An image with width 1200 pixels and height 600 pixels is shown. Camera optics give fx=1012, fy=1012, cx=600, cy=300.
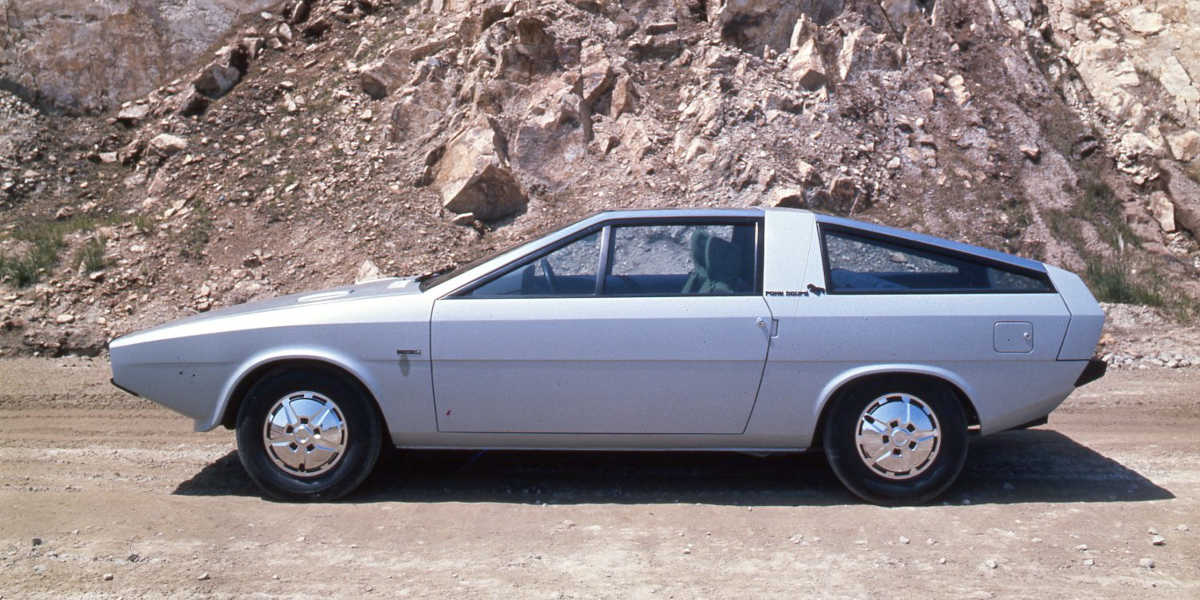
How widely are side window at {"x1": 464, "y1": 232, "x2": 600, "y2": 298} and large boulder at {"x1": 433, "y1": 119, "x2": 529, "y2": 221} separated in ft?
21.5

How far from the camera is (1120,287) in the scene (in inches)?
421

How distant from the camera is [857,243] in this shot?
5176mm

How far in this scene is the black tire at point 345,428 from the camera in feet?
16.4

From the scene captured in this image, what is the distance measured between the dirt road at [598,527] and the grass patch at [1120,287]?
4.49 metres

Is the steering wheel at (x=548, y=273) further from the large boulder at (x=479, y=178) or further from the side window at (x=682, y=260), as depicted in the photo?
the large boulder at (x=479, y=178)

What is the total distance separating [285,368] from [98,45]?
37.2ft

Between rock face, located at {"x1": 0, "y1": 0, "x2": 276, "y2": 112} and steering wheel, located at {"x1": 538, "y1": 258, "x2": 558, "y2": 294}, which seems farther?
rock face, located at {"x1": 0, "y1": 0, "x2": 276, "y2": 112}

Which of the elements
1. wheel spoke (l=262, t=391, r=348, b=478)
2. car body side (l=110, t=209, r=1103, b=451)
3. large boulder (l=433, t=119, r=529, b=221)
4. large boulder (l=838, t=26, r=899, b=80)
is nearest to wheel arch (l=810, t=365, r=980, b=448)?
car body side (l=110, t=209, r=1103, b=451)

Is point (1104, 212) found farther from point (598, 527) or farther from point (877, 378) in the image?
point (598, 527)

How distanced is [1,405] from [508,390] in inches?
188

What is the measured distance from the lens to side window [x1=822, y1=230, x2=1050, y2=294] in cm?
507

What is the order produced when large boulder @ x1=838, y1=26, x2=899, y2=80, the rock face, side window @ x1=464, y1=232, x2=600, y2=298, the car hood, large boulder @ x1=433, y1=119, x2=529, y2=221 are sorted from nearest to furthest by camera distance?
side window @ x1=464, y1=232, x2=600, y2=298 → the car hood → large boulder @ x1=433, y1=119, x2=529, y2=221 → large boulder @ x1=838, y1=26, x2=899, y2=80 → the rock face

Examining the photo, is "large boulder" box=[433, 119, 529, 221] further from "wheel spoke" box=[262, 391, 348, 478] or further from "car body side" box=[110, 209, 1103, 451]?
"wheel spoke" box=[262, 391, 348, 478]

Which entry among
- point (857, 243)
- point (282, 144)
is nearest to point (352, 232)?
point (282, 144)
